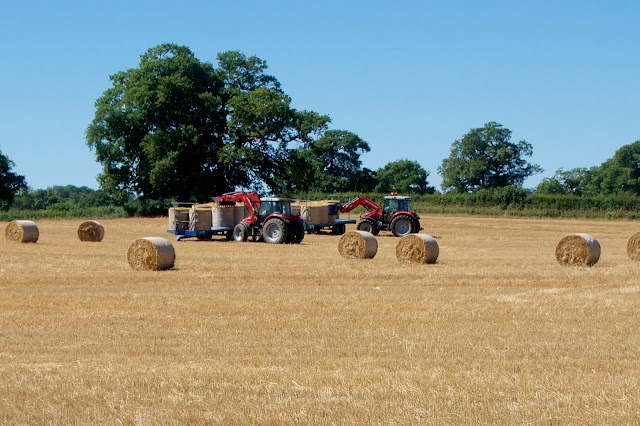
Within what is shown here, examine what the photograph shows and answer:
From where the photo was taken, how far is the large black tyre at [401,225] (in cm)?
2956

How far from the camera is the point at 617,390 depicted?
244 inches

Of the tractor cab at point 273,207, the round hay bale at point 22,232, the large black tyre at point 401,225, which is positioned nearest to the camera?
the round hay bale at point 22,232

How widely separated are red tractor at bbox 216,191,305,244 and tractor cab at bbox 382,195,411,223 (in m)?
5.36

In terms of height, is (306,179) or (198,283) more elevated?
(306,179)

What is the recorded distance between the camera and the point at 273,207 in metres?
26.1

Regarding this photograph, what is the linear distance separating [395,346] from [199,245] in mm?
17244

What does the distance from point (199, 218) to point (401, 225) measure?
805 cm

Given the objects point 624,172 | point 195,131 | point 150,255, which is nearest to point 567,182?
point 624,172

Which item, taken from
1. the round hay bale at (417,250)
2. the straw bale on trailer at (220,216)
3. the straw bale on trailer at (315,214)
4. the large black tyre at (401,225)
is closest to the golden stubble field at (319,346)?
the round hay bale at (417,250)

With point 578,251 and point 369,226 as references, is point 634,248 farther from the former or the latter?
point 369,226

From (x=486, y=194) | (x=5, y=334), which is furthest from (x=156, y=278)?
(x=486, y=194)

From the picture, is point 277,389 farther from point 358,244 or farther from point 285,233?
point 285,233

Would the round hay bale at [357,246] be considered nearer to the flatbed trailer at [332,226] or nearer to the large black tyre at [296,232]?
the large black tyre at [296,232]

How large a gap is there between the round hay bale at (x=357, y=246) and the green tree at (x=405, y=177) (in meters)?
72.9
